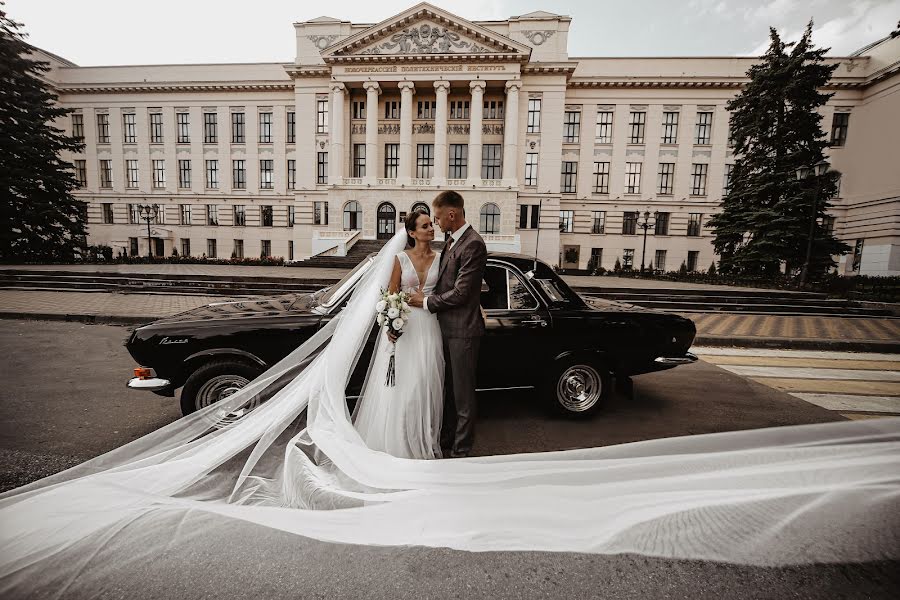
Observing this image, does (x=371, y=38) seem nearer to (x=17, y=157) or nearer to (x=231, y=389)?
(x=17, y=157)

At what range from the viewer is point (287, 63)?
3694 centimetres

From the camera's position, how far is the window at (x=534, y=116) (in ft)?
114

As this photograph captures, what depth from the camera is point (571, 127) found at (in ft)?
121

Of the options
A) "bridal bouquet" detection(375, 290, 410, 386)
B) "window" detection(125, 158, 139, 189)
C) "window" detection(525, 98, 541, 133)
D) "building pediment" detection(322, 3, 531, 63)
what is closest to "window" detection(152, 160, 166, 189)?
"window" detection(125, 158, 139, 189)

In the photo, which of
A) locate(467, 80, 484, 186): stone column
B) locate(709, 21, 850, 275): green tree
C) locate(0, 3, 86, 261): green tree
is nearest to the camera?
locate(709, 21, 850, 275): green tree

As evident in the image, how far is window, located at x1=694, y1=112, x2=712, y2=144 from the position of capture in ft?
117

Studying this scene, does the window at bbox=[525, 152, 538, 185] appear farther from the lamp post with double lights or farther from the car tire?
the car tire

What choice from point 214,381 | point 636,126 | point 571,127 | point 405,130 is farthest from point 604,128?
point 214,381

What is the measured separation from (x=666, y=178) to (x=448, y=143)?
20.0 m

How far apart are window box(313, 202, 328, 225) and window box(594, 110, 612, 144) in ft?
84.5

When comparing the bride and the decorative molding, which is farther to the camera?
the decorative molding

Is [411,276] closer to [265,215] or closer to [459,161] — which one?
[459,161]

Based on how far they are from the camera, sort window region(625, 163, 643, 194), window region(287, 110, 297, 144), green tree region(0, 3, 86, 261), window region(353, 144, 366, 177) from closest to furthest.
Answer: green tree region(0, 3, 86, 261), window region(625, 163, 643, 194), window region(353, 144, 366, 177), window region(287, 110, 297, 144)

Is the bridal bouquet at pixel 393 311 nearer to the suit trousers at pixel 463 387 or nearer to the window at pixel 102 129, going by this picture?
the suit trousers at pixel 463 387
